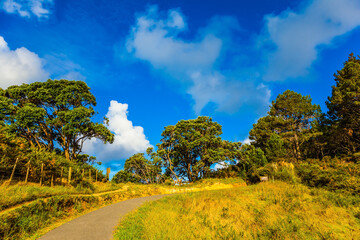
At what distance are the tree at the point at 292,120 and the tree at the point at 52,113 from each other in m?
28.3

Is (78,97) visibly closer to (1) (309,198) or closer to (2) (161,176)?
(2) (161,176)

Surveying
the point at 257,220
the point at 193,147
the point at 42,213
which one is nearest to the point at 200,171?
the point at 193,147

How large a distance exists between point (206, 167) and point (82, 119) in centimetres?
2056

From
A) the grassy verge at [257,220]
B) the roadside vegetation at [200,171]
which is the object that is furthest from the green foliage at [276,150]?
the grassy verge at [257,220]

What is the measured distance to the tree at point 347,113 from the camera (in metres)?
23.3

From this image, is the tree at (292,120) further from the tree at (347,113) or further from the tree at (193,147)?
the tree at (193,147)

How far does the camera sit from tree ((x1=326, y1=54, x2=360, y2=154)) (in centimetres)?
2325

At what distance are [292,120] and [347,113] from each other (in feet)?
27.6

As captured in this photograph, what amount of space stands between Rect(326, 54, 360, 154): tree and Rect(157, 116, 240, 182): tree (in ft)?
46.9

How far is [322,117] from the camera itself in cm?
2956

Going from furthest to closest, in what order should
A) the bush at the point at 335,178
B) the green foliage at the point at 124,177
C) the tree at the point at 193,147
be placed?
the green foliage at the point at 124,177
the tree at the point at 193,147
the bush at the point at 335,178

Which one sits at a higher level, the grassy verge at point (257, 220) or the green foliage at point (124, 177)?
the green foliage at point (124, 177)

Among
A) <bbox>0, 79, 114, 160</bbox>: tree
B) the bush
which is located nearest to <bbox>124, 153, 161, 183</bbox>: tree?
<bbox>0, 79, 114, 160</bbox>: tree

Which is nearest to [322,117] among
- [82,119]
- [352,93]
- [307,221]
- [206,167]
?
[352,93]
